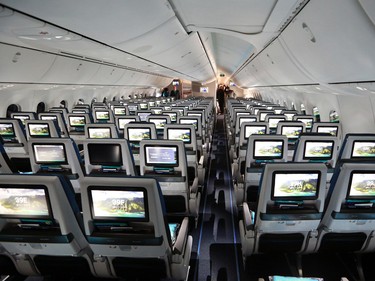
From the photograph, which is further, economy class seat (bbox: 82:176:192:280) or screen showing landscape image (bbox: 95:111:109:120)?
screen showing landscape image (bbox: 95:111:109:120)

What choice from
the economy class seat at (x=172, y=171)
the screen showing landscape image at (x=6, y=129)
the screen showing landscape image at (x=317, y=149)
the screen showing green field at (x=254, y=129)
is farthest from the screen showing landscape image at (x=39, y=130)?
the screen showing landscape image at (x=317, y=149)

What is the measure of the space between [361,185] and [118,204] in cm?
236

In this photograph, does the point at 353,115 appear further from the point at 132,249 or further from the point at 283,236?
the point at 132,249

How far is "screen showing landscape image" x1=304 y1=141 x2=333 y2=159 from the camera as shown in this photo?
4.85 metres

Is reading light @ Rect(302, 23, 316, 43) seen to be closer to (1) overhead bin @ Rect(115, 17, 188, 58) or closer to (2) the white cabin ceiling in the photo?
(2) the white cabin ceiling

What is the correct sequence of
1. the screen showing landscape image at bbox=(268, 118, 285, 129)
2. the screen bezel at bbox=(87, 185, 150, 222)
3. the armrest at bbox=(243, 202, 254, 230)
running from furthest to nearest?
the screen showing landscape image at bbox=(268, 118, 285, 129)
the armrest at bbox=(243, 202, 254, 230)
the screen bezel at bbox=(87, 185, 150, 222)

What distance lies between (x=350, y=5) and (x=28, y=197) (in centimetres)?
351

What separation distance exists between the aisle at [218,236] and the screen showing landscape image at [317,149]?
1.69 m

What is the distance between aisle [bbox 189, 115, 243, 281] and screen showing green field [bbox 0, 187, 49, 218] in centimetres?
201

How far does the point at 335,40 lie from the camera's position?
3.97 metres

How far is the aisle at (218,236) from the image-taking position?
3.61m

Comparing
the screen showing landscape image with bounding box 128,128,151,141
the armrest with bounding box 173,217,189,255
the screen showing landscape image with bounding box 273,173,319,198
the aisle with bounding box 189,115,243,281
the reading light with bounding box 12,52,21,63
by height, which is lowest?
the aisle with bounding box 189,115,243,281

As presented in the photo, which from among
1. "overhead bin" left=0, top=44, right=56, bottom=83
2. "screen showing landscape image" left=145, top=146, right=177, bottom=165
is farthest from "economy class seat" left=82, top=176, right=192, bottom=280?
"overhead bin" left=0, top=44, right=56, bottom=83

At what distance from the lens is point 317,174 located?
9.46ft
